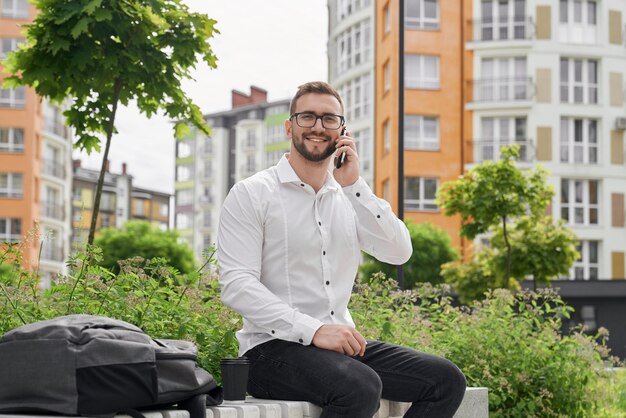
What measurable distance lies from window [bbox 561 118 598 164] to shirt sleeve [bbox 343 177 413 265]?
122 feet

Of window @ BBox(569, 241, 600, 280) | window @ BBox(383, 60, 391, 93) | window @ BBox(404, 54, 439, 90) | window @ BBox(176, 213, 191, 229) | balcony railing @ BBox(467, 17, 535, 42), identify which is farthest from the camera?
window @ BBox(176, 213, 191, 229)

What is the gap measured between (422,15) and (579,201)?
9.40 meters

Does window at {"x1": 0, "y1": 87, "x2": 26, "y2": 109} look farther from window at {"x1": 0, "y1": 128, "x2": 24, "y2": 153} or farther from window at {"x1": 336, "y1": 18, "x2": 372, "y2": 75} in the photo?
window at {"x1": 336, "y1": 18, "x2": 372, "y2": 75}

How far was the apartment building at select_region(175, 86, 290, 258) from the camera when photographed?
8856 cm

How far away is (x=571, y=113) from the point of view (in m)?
40.7

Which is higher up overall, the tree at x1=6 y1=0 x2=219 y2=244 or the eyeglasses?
the tree at x1=6 y1=0 x2=219 y2=244

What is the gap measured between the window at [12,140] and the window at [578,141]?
88.7 feet

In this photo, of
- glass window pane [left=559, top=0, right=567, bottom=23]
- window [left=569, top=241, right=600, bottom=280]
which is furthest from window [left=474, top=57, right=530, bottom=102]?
window [left=569, top=241, right=600, bottom=280]

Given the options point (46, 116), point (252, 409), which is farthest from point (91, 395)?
point (46, 116)

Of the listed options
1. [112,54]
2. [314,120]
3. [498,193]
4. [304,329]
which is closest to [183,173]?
[498,193]

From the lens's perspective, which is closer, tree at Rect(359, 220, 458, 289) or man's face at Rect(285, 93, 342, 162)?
man's face at Rect(285, 93, 342, 162)

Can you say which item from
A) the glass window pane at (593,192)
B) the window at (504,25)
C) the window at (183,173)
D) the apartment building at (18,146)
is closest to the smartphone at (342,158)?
the window at (504,25)

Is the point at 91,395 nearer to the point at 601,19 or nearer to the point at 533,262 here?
the point at 533,262

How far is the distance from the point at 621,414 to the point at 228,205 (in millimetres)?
5411
